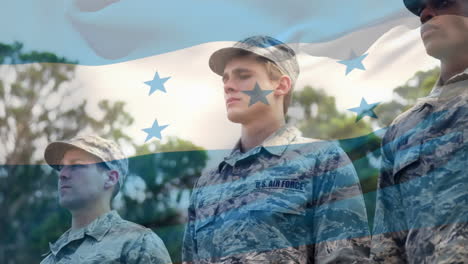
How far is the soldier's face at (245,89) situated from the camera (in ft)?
9.51

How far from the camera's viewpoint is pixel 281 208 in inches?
105

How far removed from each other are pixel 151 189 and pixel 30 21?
102 centimetres

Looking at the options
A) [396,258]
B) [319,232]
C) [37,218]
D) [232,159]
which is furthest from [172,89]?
[396,258]

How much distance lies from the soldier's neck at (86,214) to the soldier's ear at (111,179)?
0.09 m

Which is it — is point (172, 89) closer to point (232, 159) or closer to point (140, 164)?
point (140, 164)

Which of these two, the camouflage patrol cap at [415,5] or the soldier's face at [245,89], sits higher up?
the camouflage patrol cap at [415,5]

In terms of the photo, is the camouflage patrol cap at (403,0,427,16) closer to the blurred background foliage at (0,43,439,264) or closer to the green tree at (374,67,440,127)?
the green tree at (374,67,440,127)

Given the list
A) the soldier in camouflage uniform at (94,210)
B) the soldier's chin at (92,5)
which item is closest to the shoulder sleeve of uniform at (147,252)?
the soldier in camouflage uniform at (94,210)

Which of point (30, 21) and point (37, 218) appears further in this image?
point (30, 21)

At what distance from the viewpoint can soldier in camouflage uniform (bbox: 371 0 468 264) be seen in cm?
220

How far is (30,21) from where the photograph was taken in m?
3.62
